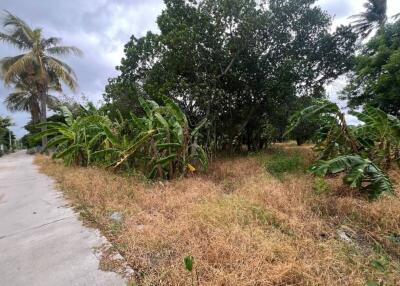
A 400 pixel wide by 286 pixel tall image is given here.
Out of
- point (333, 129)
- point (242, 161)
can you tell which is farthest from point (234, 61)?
point (333, 129)

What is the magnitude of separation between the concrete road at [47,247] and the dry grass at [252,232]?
26 centimetres

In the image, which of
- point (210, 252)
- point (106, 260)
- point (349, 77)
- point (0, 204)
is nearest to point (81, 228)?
point (106, 260)

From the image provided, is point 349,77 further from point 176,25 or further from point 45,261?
point 45,261

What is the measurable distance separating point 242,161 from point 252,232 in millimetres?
6540

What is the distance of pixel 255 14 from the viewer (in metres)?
9.79

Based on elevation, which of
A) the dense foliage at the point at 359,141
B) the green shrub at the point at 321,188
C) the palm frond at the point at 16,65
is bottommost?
the green shrub at the point at 321,188

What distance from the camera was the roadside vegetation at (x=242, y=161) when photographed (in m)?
2.86

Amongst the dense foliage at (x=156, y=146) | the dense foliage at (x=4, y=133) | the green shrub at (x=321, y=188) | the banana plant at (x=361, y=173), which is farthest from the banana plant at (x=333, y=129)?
Result: the dense foliage at (x=4, y=133)

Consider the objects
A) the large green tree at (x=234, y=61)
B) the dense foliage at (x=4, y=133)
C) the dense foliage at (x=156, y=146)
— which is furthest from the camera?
the dense foliage at (x=4, y=133)

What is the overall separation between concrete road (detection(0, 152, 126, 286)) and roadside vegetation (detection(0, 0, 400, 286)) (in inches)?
10.8

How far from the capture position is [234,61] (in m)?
10.8

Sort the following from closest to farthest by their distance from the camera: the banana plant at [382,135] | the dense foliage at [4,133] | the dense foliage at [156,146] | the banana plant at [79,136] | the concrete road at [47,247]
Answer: the concrete road at [47,247], the banana plant at [382,135], the dense foliage at [156,146], the banana plant at [79,136], the dense foliage at [4,133]

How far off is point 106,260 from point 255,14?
922cm

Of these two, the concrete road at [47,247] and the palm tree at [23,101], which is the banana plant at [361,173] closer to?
the concrete road at [47,247]
